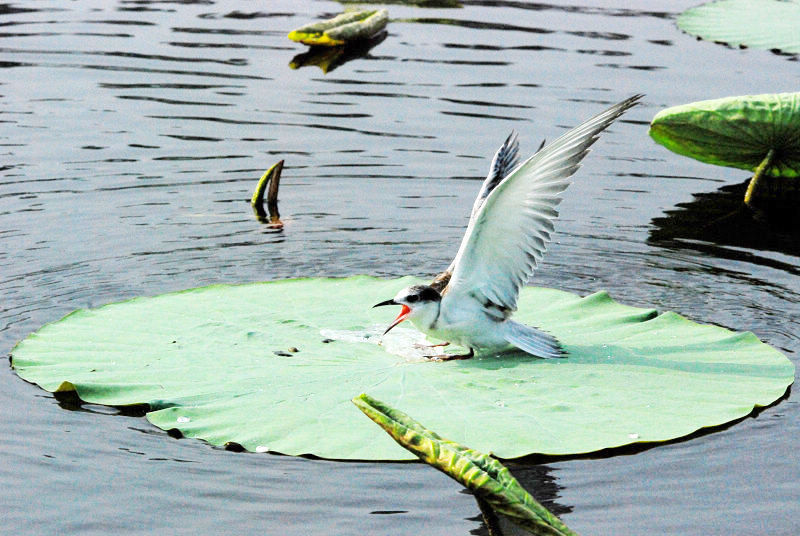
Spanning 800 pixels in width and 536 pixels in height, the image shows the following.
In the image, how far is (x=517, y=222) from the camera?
4.66 metres

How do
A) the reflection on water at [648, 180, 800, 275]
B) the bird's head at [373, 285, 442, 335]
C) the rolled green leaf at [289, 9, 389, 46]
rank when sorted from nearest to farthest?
the bird's head at [373, 285, 442, 335] < the reflection on water at [648, 180, 800, 275] < the rolled green leaf at [289, 9, 389, 46]

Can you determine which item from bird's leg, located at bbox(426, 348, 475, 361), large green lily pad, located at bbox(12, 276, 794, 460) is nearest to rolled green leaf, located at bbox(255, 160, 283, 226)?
large green lily pad, located at bbox(12, 276, 794, 460)

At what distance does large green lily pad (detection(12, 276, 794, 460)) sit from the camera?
14.0 feet

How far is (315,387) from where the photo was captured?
180 inches

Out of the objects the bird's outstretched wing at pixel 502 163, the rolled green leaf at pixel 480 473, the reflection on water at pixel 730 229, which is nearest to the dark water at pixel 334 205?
the reflection on water at pixel 730 229

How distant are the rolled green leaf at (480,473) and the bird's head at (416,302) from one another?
120cm

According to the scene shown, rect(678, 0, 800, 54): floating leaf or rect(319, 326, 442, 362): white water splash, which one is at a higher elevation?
rect(678, 0, 800, 54): floating leaf

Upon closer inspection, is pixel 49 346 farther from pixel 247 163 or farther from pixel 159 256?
pixel 247 163

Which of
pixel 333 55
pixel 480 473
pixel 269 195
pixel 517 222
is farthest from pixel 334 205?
pixel 480 473

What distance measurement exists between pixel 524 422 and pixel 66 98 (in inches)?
274

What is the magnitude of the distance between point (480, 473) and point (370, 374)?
1.40 metres

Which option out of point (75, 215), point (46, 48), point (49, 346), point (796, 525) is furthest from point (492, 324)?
point (46, 48)

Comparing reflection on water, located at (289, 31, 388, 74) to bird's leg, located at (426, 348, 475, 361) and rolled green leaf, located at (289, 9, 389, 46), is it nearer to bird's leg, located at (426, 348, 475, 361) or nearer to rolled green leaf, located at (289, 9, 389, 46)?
rolled green leaf, located at (289, 9, 389, 46)

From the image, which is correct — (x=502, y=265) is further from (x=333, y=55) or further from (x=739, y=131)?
(x=333, y=55)
